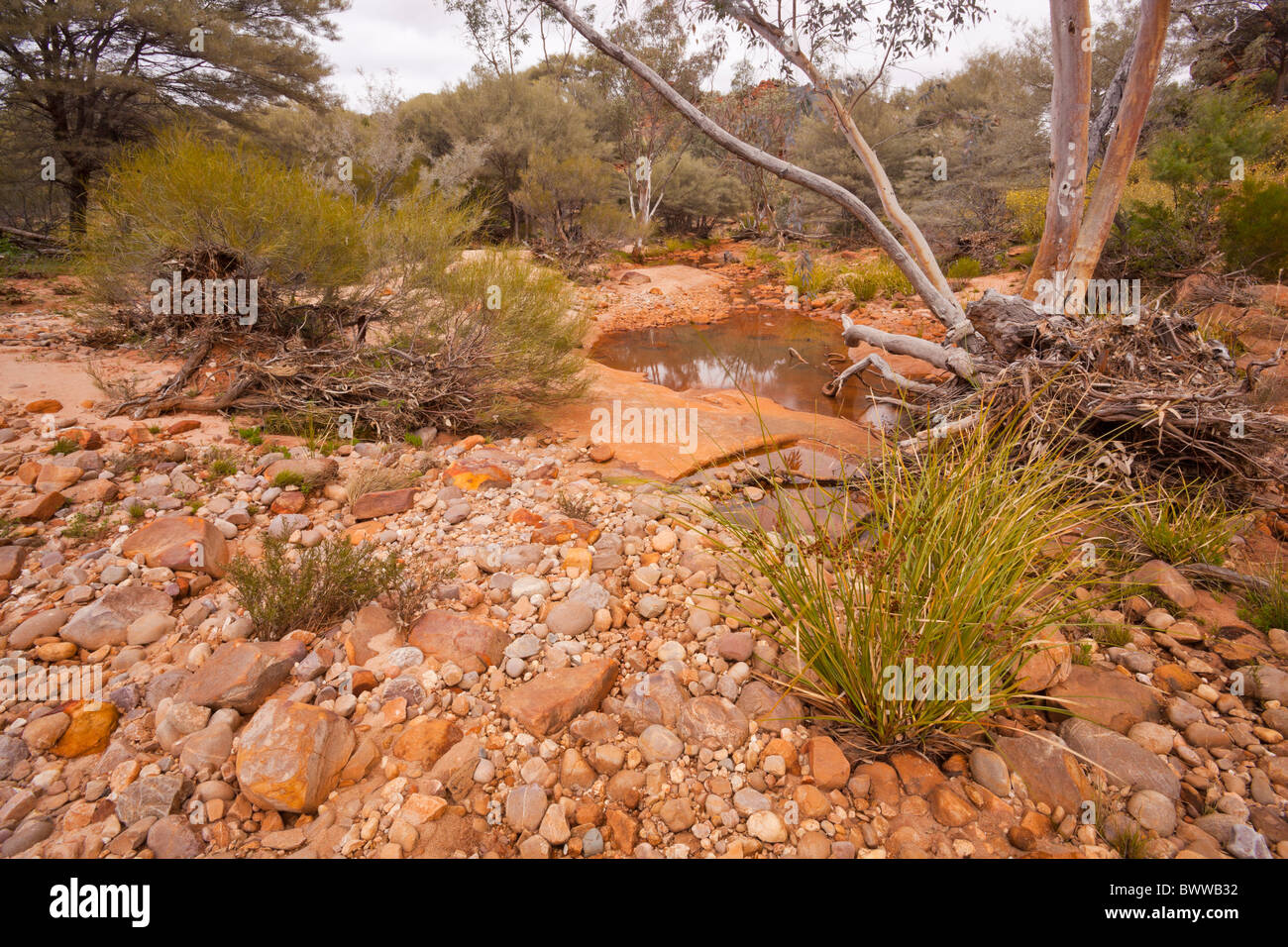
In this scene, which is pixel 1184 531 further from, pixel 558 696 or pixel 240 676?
pixel 240 676

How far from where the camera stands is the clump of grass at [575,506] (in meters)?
3.34

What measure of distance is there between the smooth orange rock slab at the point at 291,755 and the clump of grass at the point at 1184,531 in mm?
3351

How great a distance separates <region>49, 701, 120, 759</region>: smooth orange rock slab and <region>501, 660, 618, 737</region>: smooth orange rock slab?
119 cm

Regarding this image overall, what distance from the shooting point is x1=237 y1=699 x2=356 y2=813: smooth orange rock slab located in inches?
64.0

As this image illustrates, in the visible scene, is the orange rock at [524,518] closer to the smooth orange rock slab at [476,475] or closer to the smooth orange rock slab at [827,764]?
the smooth orange rock slab at [476,475]

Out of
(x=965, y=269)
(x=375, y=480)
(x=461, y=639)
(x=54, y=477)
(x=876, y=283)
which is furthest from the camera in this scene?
(x=965, y=269)

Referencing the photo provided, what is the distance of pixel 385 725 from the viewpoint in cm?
193

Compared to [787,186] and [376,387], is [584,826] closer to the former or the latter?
[376,387]

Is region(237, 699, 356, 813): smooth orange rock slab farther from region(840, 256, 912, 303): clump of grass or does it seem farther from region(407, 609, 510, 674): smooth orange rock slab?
region(840, 256, 912, 303): clump of grass

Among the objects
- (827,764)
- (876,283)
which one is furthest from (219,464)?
(876,283)

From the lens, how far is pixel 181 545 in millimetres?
2639

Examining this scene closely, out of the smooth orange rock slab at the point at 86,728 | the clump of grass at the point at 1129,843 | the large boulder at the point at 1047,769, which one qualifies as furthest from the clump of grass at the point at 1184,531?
the smooth orange rock slab at the point at 86,728

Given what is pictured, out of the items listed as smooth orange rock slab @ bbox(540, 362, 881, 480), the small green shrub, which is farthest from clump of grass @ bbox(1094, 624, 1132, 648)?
the small green shrub

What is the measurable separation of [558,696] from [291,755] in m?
0.76
